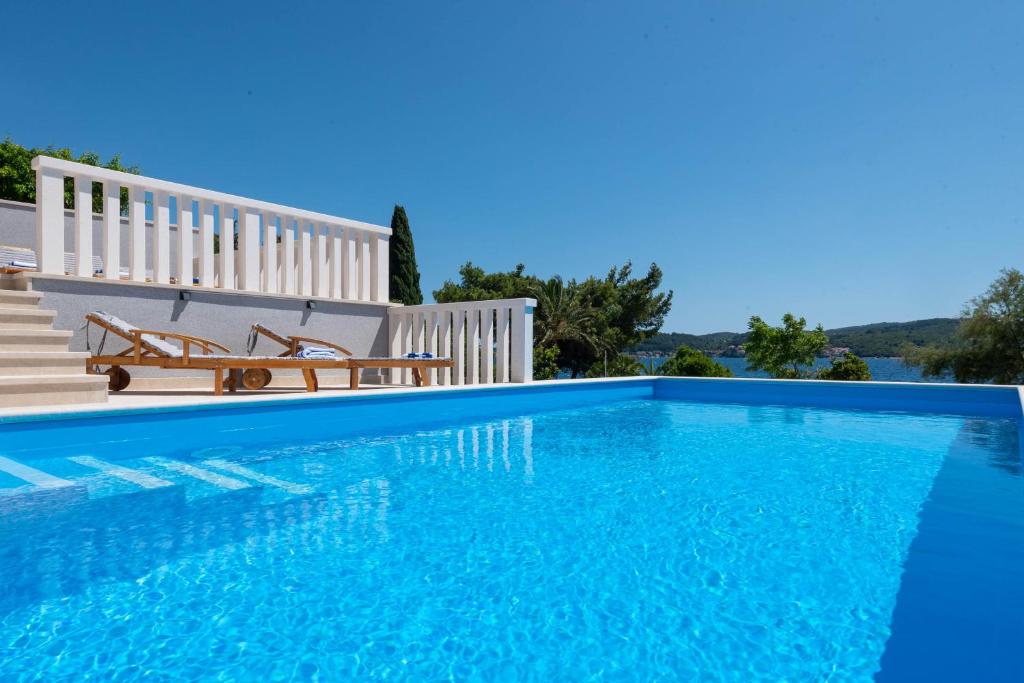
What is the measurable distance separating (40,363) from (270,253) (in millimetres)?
3153

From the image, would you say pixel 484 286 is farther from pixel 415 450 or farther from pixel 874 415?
pixel 415 450

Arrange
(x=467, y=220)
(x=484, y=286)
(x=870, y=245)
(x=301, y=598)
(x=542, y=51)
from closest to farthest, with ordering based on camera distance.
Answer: (x=301, y=598)
(x=542, y=51)
(x=467, y=220)
(x=870, y=245)
(x=484, y=286)

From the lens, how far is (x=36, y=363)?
16.9 feet

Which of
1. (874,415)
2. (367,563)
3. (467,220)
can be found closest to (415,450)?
(367,563)

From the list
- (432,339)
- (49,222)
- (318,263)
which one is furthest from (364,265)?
(49,222)

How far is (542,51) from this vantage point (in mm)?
14953

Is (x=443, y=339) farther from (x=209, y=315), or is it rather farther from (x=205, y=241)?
(x=205, y=241)

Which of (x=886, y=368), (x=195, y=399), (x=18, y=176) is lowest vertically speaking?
(x=886, y=368)

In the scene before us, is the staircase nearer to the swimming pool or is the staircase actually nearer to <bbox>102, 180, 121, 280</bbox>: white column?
the swimming pool

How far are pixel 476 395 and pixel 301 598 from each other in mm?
5471

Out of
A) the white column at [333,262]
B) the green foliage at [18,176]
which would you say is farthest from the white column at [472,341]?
the green foliage at [18,176]

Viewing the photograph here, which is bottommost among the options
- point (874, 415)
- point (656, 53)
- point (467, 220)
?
point (874, 415)

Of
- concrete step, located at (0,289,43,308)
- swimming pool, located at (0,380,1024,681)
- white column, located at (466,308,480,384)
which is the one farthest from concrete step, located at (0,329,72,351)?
white column, located at (466,308,480,384)

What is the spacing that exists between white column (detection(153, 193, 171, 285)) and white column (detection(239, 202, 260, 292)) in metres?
0.85
